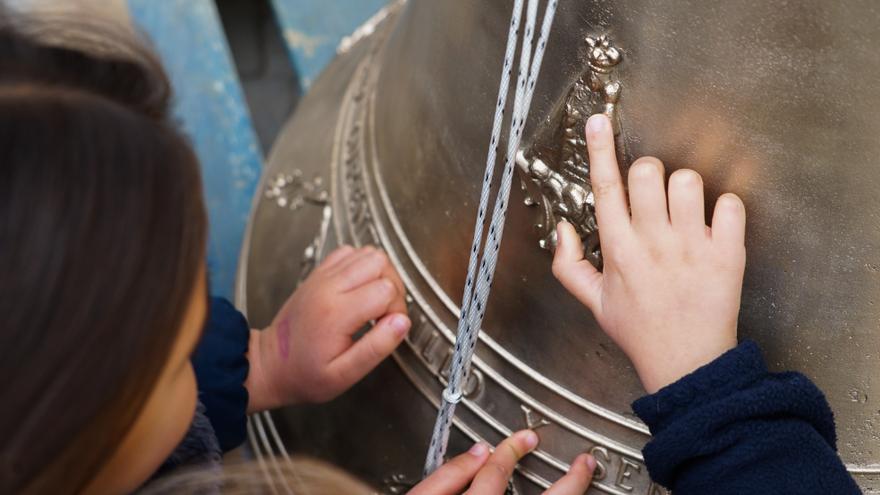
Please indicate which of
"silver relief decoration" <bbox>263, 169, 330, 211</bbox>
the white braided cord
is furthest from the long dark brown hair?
"silver relief decoration" <bbox>263, 169, 330, 211</bbox>

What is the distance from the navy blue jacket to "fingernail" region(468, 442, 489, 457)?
0.39 feet

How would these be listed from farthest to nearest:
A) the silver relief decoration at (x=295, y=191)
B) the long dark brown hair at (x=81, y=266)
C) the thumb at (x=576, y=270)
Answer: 1. the silver relief decoration at (x=295, y=191)
2. the thumb at (x=576, y=270)
3. the long dark brown hair at (x=81, y=266)

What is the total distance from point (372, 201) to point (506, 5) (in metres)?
0.20

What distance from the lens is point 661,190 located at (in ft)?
1.50

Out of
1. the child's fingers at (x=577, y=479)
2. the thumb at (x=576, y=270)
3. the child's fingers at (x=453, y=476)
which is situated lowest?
the child's fingers at (x=453, y=476)

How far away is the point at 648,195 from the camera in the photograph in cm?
46

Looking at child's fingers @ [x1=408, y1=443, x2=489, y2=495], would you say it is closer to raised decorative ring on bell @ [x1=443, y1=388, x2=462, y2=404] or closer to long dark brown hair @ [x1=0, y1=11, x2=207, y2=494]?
raised decorative ring on bell @ [x1=443, y1=388, x2=462, y2=404]

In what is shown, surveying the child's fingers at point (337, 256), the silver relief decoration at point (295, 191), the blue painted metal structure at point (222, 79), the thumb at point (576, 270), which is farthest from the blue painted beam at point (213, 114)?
the thumb at point (576, 270)

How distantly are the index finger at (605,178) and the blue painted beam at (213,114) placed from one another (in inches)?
19.6

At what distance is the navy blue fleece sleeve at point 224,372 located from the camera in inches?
25.6

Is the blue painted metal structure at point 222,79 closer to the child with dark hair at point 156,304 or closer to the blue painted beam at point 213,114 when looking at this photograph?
the blue painted beam at point 213,114

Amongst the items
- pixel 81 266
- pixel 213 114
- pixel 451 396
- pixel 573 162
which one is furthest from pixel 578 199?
pixel 213 114

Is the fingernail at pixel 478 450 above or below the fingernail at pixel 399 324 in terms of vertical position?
below

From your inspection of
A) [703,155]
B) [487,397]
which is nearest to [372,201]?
[487,397]
